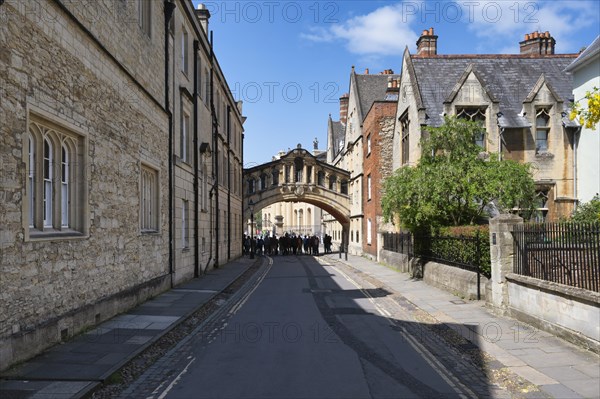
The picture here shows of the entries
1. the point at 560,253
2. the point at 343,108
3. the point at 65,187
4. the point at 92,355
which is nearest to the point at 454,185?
the point at 560,253

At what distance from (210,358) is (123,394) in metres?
1.78

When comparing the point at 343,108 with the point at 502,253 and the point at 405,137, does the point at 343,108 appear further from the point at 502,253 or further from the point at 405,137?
the point at 502,253

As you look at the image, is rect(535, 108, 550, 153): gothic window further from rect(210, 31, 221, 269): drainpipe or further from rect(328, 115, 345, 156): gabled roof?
rect(328, 115, 345, 156): gabled roof

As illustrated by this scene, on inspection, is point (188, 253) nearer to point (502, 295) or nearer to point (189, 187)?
point (189, 187)

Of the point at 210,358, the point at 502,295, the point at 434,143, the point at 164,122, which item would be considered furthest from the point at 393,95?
the point at 210,358

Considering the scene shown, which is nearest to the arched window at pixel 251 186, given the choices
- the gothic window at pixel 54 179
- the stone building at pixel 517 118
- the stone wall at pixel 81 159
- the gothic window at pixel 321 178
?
the gothic window at pixel 321 178

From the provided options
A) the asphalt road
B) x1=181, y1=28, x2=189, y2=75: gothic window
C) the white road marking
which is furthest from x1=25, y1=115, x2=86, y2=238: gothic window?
x1=181, y1=28, x2=189, y2=75: gothic window

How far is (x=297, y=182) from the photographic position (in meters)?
39.8

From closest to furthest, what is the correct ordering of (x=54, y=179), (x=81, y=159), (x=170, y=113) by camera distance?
(x=54, y=179), (x=81, y=159), (x=170, y=113)

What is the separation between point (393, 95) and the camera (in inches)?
1255

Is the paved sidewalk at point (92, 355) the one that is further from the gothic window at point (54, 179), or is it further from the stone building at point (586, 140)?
the stone building at point (586, 140)

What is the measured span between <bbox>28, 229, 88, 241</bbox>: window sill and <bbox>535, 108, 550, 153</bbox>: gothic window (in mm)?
20715

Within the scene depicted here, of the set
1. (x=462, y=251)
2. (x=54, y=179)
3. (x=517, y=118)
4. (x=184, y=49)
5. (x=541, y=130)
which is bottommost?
(x=462, y=251)

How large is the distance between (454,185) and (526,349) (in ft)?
27.9
